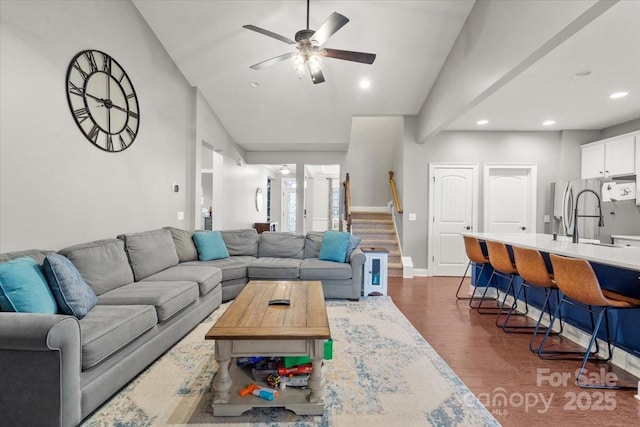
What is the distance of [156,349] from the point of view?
2.44 meters

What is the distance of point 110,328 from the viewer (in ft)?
6.35

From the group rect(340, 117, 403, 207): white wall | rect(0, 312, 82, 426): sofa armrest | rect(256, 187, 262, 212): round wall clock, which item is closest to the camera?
rect(0, 312, 82, 426): sofa armrest

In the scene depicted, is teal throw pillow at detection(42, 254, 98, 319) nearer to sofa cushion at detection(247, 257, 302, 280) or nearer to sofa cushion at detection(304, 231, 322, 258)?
sofa cushion at detection(247, 257, 302, 280)

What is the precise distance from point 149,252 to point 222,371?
2.10 meters

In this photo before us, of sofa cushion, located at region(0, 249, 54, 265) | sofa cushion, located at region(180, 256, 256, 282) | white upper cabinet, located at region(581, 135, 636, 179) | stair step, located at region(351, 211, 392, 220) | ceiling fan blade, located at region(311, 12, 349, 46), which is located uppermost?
ceiling fan blade, located at region(311, 12, 349, 46)

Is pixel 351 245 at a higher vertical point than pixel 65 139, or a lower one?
lower

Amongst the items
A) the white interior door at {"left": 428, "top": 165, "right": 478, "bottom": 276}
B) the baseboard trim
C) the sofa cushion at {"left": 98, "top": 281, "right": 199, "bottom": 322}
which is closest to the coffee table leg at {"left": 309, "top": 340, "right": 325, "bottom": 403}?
the sofa cushion at {"left": 98, "top": 281, "right": 199, "bottom": 322}

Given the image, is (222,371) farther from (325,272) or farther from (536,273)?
(536,273)

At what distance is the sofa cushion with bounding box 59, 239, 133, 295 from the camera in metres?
2.55

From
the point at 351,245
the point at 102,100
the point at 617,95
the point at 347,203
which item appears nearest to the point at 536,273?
the point at 351,245

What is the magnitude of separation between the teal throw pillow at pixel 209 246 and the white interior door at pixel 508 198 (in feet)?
15.7

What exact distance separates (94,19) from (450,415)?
4.66 metres

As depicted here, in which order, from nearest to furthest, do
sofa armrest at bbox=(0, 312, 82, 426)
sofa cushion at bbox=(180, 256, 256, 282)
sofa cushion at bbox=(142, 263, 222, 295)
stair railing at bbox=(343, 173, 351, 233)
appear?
sofa armrest at bbox=(0, 312, 82, 426), sofa cushion at bbox=(142, 263, 222, 295), sofa cushion at bbox=(180, 256, 256, 282), stair railing at bbox=(343, 173, 351, 233)

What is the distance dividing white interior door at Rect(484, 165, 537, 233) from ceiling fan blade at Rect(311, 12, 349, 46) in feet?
14.2
